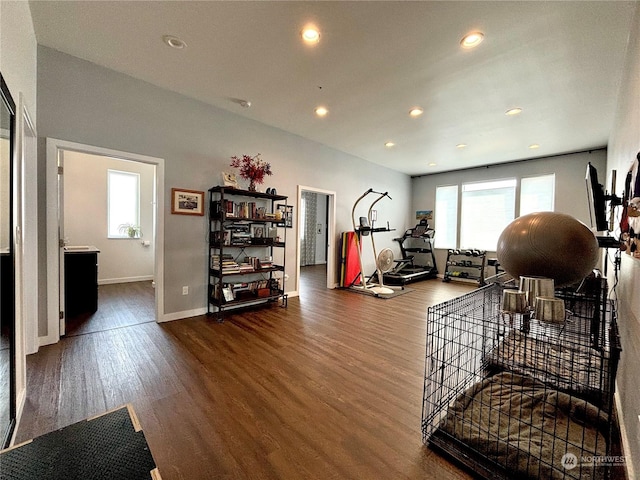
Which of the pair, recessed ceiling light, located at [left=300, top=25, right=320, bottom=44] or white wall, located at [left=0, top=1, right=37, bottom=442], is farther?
recessed ceiling light, located at [left=300, top=25, right=320, bottom=44]

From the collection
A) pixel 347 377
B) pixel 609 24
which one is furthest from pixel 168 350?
pixel 609 24

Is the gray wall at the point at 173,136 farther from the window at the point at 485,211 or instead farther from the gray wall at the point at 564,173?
the gray wall at the point at 564,173

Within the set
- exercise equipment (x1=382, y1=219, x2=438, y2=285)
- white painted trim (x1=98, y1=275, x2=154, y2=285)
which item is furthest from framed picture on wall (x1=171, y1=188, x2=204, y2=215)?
exercise equipment (x1=382, y1=219, x2=438, y2=285)

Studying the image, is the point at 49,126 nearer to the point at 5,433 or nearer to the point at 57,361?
the point at 57,361

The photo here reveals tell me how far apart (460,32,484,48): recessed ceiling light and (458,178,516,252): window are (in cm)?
519

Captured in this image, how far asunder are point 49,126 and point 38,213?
907 mm

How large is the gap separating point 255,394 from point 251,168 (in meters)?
3.08

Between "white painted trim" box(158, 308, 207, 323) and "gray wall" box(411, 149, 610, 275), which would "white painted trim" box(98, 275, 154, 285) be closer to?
"white painted trim" box(158, 308, 207, 323)

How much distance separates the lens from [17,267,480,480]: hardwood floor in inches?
60.1

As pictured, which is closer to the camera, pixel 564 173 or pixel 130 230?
pixel 564 173

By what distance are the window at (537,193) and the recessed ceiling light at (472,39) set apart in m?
5.06

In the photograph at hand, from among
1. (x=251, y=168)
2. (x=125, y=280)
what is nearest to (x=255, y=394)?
(x=251, y=168)

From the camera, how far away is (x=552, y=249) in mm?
1453

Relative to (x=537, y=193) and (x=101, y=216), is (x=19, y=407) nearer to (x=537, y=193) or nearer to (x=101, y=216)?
(x=101, y=216)
